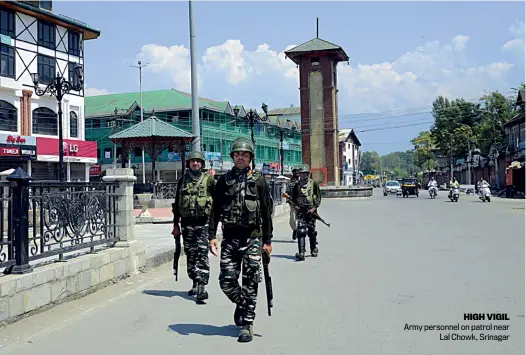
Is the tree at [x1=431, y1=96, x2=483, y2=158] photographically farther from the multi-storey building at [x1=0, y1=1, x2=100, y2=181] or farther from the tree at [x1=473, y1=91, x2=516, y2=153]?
the multi-storey building at [x1=0, y1=1, x2=100, y2=181]

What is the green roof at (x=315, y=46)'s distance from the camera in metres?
49.6

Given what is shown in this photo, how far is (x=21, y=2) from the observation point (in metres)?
33.5

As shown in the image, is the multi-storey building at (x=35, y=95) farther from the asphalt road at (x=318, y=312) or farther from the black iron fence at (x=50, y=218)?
the asphalt road at (x=318, y=312)

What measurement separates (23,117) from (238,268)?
107 feet

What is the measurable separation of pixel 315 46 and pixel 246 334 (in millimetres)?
48025

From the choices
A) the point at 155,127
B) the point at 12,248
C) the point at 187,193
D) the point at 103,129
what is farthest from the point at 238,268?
the point at 103,129

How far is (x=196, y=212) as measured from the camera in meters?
6.70

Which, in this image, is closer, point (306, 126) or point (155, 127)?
point (155, 127)

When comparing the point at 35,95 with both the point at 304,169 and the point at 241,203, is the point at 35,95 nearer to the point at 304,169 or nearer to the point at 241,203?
the point at 304,169

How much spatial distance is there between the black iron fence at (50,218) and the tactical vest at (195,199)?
133cm

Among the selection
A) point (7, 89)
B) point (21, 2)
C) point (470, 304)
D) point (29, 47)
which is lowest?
point (470, 304)

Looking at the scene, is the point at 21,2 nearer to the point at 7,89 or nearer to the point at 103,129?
the point at 7,89

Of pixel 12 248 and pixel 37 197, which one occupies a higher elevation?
pixel 37 197

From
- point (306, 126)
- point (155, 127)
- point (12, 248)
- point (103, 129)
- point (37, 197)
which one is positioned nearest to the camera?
point (12, 248)
